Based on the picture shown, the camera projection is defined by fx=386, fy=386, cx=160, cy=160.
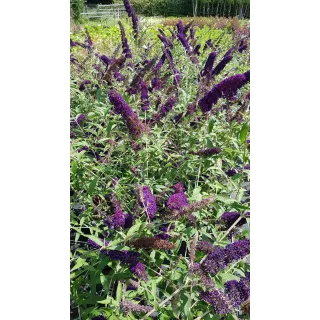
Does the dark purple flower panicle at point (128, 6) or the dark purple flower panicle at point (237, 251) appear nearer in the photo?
the dark purple flower panicle at point (237, 251)

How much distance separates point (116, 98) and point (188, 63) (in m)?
1.04

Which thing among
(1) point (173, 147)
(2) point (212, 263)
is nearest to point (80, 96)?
(1) point (173, 147)

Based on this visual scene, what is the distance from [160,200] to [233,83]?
0.37m

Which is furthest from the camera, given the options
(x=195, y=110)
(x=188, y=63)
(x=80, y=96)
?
(x=188, y=63)

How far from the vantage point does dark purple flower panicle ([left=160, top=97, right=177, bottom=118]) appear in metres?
1.36

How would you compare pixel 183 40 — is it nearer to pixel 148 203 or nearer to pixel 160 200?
pixel 160 200

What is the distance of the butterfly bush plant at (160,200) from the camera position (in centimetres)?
84

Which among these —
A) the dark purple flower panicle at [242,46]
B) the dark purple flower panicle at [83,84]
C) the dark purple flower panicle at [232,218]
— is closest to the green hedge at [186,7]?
the dark purple flower panicle at [242,46]

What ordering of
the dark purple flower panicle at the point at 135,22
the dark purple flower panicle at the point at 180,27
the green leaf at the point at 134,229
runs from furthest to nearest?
1. the dark purple flower panicle at the point at 180,27
2. the dark purple flower panicle at the point at 135,22
3. the green leaf at the point at 134,229

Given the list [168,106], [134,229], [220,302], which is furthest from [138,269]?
[168,106]

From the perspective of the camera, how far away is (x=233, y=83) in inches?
39.9

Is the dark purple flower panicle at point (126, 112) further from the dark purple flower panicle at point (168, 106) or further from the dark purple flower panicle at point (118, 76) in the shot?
the dark purple flower panicle at point (118, 76)

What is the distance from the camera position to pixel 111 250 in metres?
0.88
